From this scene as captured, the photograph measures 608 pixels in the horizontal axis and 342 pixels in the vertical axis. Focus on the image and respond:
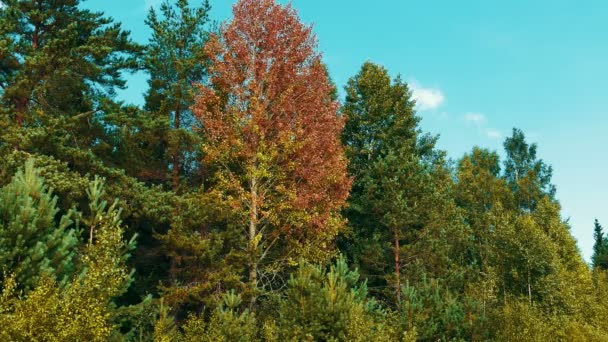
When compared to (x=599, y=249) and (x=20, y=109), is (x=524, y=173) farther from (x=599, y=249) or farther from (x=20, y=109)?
(x=20, y=109)

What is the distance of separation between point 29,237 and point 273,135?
1453cm

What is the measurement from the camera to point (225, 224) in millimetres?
27422

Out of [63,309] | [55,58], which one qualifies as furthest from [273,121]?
[63,309]

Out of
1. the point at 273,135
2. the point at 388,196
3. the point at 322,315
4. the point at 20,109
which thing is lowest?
the point at 322,315

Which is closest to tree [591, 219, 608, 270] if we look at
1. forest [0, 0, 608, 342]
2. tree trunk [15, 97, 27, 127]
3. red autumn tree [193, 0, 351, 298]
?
forest [0, 0, 608, 342]

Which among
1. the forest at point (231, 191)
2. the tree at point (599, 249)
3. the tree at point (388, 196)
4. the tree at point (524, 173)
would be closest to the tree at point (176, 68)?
the forest at point (231, 191)

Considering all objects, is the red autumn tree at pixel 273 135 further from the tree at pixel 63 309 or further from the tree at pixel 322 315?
the tree at pixel 63 309

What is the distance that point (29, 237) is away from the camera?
1576 cm

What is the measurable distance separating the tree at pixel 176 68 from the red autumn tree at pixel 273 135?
4.39 feet

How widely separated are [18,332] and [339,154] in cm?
1974

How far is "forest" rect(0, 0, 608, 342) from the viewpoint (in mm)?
20734

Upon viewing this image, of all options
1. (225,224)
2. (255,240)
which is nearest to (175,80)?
(225,224)

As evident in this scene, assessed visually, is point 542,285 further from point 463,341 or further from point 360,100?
point 360,100

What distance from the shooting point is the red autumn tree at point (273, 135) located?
86.8 ft
